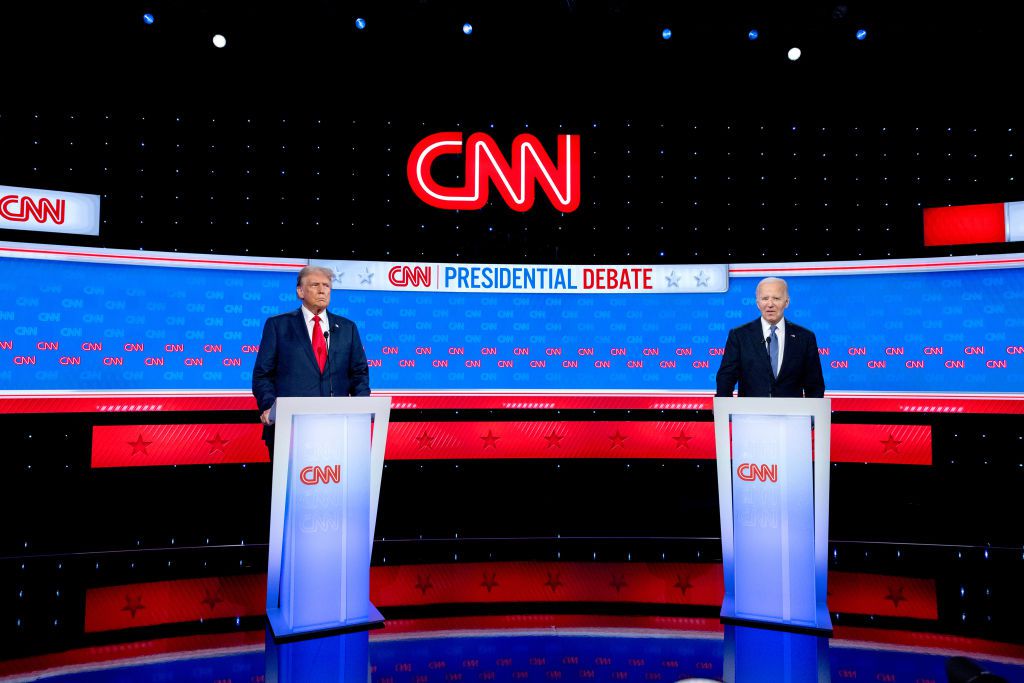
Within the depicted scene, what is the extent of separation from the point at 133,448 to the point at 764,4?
19.6 ft

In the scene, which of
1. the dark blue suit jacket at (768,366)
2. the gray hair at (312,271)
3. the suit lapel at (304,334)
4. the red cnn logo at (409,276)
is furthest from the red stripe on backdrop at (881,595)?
the red cnn logo at (409,276)

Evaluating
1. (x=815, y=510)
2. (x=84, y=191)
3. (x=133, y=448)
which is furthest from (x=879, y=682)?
(x=84, y=191)

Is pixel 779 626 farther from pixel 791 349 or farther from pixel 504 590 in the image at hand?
pixel 504 590

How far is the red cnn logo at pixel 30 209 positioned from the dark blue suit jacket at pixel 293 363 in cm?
268

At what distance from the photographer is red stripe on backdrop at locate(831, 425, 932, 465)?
5762 millimetres

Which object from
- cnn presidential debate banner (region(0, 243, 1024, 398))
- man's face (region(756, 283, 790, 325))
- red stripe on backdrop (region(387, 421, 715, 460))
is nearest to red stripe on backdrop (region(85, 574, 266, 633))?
cnn presidential debate banner (region(0, 243, 1024, 398))

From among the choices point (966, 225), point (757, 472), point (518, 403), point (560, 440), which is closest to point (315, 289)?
point (757, 472)

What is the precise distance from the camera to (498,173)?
6059mm

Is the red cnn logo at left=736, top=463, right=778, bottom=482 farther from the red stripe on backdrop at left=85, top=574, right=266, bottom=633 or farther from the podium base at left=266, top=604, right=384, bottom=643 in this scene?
the red stripe on backdrop at left=85, top=574, right=266, bottom=633

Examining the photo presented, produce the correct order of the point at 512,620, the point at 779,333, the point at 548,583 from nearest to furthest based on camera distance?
the point at 512,620 < the point at 779,333 < the point at 548,583

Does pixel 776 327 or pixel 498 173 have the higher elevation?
pixel 498 173

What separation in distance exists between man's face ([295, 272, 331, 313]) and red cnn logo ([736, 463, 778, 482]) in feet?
7.15

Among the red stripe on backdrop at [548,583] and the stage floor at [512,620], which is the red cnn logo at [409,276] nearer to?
the stage floor at [512,620]

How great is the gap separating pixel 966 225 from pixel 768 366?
3092 millimetres
